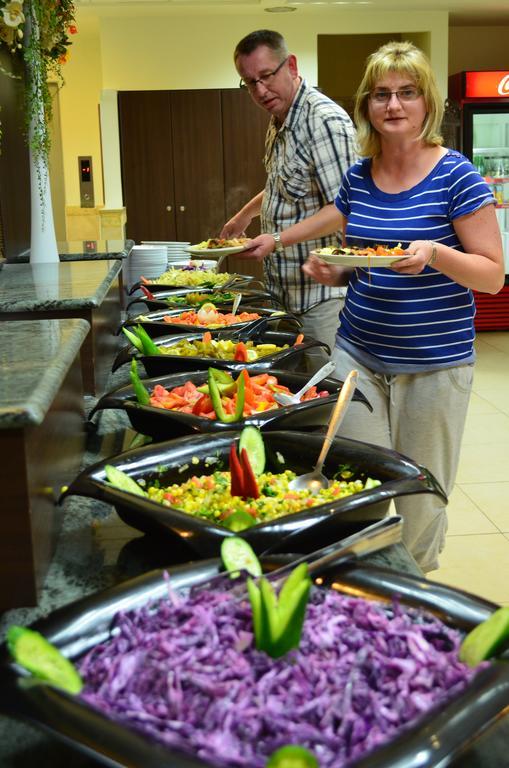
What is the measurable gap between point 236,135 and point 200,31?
1.01 metres

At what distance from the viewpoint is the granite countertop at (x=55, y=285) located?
7.66 feet

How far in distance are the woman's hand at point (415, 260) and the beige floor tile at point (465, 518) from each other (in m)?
2.01

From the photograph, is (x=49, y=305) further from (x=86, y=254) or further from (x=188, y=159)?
(x=188, y=159)

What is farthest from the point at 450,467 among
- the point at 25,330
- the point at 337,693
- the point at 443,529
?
the point at 337,693

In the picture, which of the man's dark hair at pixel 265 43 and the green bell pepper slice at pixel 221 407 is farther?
the man's dark hair at pixel 265 43

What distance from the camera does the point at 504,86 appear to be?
349 inches

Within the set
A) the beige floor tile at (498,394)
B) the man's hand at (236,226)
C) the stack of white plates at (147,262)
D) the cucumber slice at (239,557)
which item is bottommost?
the beige floor tile at (498,394)

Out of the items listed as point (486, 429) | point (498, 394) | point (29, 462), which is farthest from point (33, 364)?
point (498, 394)

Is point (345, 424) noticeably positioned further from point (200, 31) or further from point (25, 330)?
point (200, 31)

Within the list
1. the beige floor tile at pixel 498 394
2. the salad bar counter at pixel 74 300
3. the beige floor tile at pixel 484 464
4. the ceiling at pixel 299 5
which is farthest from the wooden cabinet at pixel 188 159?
the salad bar counter at pixel 74 300

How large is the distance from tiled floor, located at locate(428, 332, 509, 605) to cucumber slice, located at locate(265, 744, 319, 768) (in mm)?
2636

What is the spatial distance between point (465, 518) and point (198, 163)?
5.56 m

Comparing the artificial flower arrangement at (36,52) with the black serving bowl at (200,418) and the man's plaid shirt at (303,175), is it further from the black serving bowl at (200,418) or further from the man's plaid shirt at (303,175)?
the black serving bowl at (200,418)

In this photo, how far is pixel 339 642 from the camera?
920 millimetres
